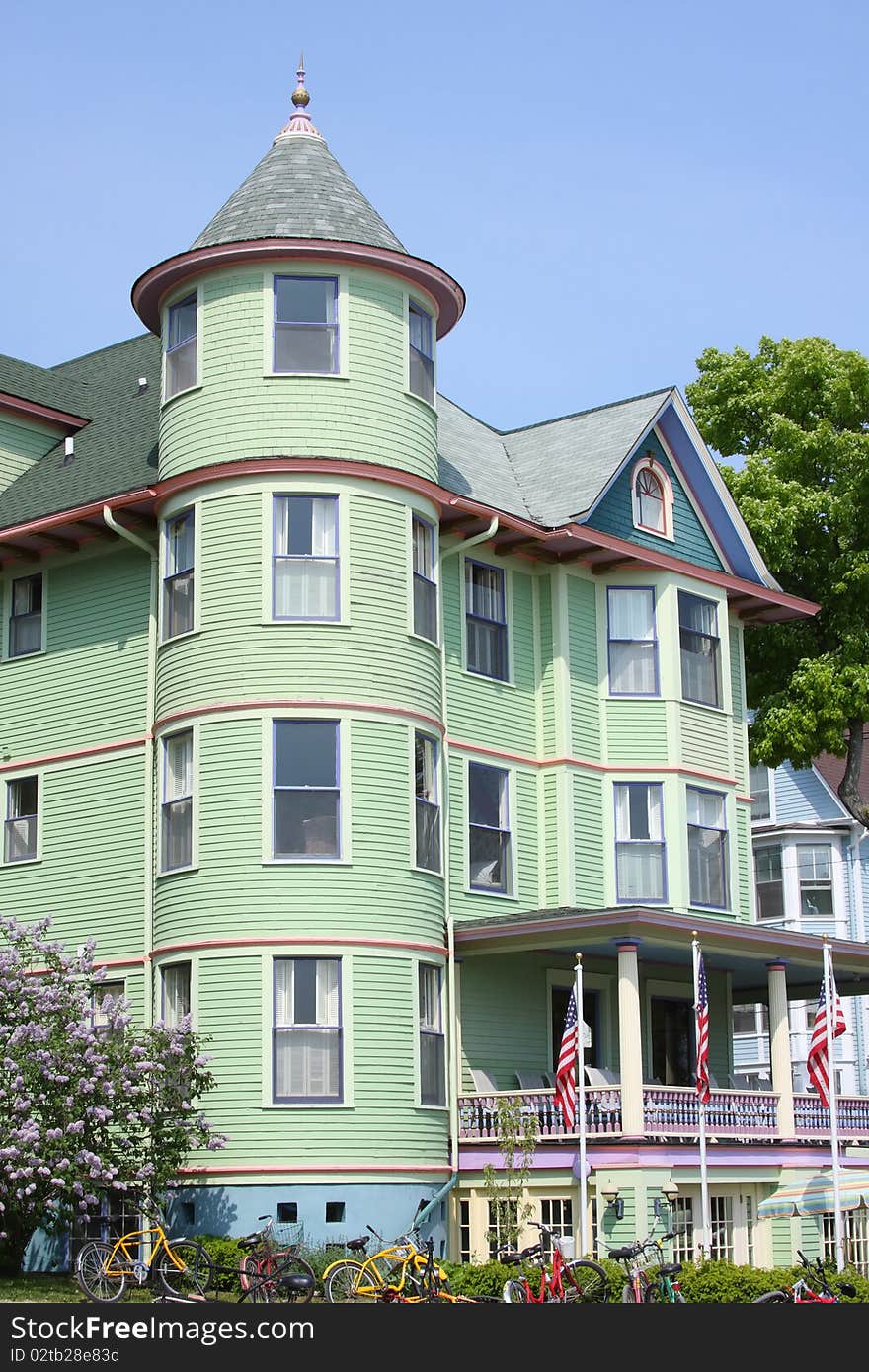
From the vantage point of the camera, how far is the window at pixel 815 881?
53.3 metres

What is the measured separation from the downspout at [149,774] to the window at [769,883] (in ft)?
88.0

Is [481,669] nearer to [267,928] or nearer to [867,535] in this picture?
[267,928]

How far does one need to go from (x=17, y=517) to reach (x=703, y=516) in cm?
1201

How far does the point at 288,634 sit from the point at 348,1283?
31.9 ft

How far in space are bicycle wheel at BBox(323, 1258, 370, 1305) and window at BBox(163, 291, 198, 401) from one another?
13.6 m

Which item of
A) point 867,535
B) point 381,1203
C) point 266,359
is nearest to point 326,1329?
point 381,1203

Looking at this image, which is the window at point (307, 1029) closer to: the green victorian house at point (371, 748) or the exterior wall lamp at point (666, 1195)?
the green victorian house at point (371, 748)

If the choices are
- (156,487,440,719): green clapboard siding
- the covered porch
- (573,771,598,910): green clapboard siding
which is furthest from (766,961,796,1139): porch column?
(156,487,440,719): green clapboard siding

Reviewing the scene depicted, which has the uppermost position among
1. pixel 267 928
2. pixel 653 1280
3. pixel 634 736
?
pixel 634 736

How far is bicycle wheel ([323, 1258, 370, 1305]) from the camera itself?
22.2 m

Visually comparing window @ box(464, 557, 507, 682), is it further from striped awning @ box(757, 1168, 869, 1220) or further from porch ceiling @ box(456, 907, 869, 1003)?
striped awning @ box(757, 1168, 869, 1220)

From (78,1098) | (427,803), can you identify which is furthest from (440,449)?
(78,1098)

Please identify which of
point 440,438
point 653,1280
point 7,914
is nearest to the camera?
point 653,1280

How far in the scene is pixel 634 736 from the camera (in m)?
33.6
